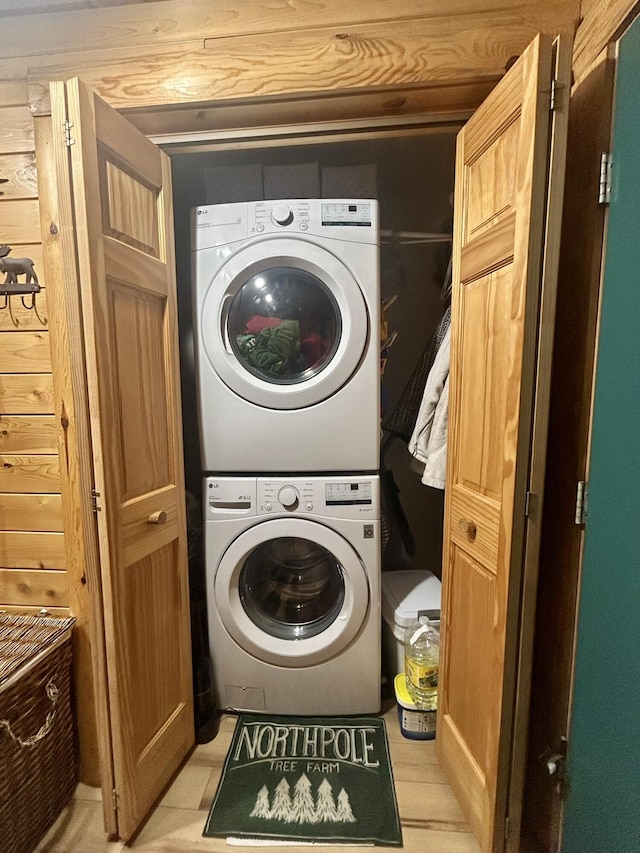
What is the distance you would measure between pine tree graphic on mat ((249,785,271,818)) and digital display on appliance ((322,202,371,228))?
171cm

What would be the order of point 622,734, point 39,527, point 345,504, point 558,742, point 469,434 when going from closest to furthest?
point 622,734
point 558,742
point 469,434
point 39,527
point 345,504

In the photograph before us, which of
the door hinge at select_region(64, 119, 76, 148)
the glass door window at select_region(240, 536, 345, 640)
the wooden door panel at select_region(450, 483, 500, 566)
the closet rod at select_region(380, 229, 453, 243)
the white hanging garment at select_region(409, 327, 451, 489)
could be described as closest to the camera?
the door hinge at select_region(64, 119, 76, 148)

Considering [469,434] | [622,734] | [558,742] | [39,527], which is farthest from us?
[39,527]

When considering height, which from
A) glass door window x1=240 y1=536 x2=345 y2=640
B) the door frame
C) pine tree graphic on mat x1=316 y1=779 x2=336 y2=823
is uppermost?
the door frame

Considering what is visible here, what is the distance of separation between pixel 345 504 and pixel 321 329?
0.59 m

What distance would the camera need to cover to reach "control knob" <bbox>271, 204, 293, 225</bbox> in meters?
1.31

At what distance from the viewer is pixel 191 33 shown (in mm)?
1095

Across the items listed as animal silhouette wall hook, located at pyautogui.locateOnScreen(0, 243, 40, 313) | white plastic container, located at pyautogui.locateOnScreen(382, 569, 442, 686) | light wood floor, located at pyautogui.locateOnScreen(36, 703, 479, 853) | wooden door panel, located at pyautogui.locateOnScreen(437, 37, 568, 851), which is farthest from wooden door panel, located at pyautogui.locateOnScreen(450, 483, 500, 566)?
animal silhouette wall hook, located at pyautogui.locateOnScreen(0, 243, 40, 313)

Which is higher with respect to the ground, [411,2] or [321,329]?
[411,2]

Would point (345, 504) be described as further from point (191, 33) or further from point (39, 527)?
point (191, 33)

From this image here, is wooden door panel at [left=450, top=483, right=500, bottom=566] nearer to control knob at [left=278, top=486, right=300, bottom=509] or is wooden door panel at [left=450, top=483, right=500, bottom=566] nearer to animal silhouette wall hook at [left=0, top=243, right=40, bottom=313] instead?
control knob at [left=278, top=486, right=300, bottom=509]

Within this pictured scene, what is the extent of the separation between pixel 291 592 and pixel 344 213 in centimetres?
132

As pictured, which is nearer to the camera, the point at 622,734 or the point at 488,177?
the point at 622,734

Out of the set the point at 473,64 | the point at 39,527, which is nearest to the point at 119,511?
the point at 39,527
